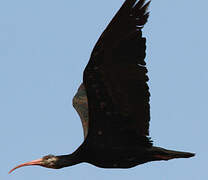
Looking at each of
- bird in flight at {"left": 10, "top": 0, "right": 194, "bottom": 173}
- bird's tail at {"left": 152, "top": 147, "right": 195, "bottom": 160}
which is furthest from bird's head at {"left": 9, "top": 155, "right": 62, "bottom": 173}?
bird's tail at {"left": 152, "top": 147, "right": 195, "bottom": 160}

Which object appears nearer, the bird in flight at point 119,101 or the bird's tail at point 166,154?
the bird in flight at point 119,101

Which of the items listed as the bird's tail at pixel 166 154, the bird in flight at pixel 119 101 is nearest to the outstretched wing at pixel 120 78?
the bird in flight at pixel 119 101

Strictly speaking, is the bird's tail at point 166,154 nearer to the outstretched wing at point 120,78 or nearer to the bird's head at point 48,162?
the outstretched wing at point 120,78

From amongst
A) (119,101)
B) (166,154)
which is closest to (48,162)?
(119,101)

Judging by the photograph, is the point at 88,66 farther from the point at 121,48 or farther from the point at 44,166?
the point at 44,166

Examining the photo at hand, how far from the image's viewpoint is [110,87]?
1141 centimetres

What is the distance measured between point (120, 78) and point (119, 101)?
39cm

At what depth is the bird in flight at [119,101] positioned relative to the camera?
36.8 ft

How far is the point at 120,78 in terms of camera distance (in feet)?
37.5

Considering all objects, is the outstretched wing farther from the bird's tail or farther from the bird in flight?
the bird's tail

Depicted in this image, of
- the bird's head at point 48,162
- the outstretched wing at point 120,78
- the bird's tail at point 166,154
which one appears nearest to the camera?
the outstretched wing at point 120,78

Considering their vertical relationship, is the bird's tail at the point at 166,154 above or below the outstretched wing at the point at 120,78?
below

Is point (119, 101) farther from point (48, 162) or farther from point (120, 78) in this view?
point (48, 162)

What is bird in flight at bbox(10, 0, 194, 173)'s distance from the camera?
11.2 m
